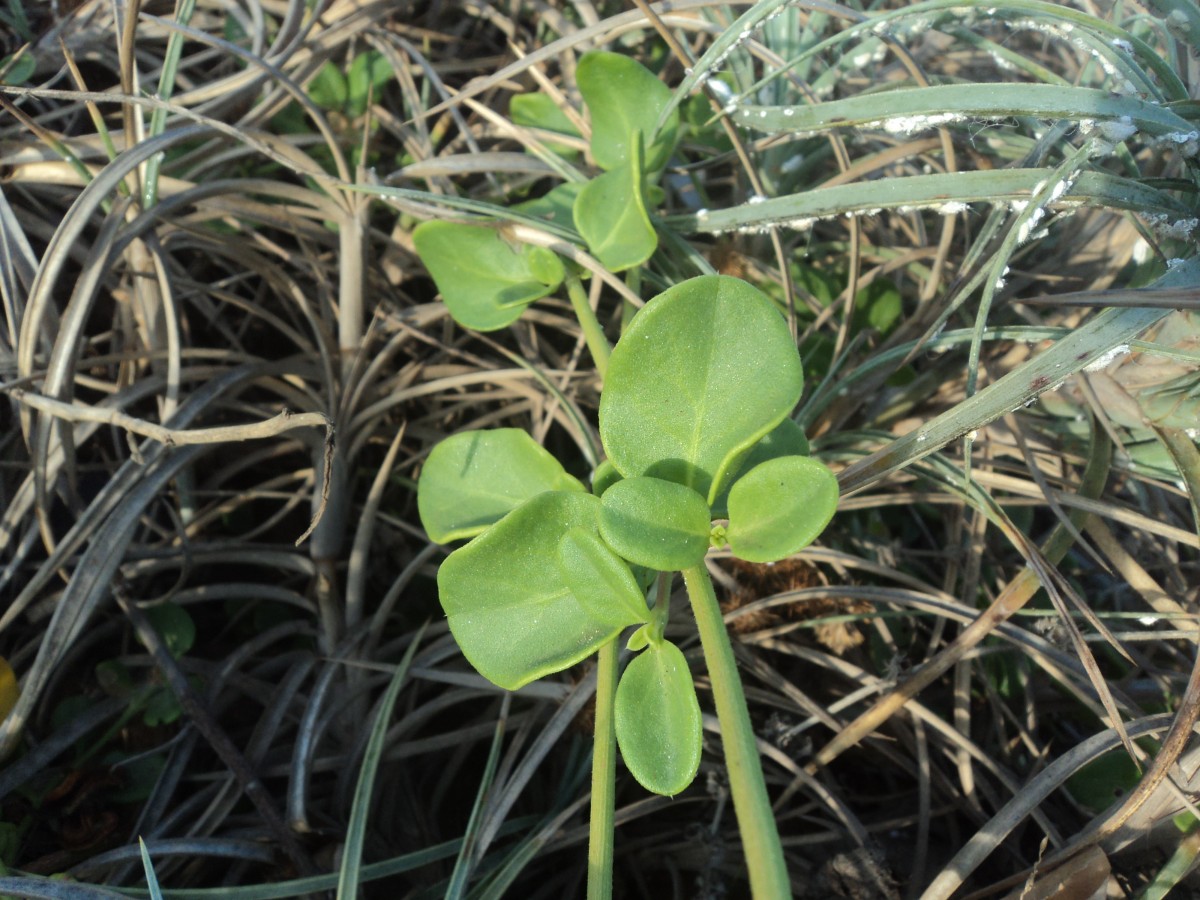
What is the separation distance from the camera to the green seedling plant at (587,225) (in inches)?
34.3

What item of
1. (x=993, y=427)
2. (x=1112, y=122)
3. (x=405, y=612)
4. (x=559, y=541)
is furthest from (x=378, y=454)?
(x=1112, y=122)

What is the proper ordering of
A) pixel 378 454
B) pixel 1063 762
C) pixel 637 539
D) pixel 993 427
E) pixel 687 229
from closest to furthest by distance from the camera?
pixel 637 539
pixel 1063 762
pixel 687 229
pixel 993 427
pixel 378 454

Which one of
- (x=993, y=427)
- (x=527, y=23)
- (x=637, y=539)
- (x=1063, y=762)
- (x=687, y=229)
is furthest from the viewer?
(x=527, y=23)

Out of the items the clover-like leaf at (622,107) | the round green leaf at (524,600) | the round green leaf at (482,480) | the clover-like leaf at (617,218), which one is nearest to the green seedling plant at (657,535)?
the round green leaf at (524,600)

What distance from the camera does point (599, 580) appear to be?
614mm

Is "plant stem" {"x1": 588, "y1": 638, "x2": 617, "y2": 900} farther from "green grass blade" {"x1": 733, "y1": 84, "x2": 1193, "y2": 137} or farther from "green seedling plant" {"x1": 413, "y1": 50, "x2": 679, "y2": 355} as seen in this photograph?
"green grass blade" {"x1": 733, "y1": 84, "x2": 1193, "y2": 137}

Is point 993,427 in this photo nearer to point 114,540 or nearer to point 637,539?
point 637,539

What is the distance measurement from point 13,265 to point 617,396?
73cm

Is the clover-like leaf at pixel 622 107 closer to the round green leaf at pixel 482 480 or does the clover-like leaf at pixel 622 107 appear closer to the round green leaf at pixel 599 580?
the round green leaf at pixel 482 480

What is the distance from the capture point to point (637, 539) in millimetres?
603

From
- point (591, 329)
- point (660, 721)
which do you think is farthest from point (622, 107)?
point (660, 721)

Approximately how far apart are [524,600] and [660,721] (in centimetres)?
13

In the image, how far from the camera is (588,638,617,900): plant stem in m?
0.63

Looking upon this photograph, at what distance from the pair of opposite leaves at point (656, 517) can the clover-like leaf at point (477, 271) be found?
0.95ft
